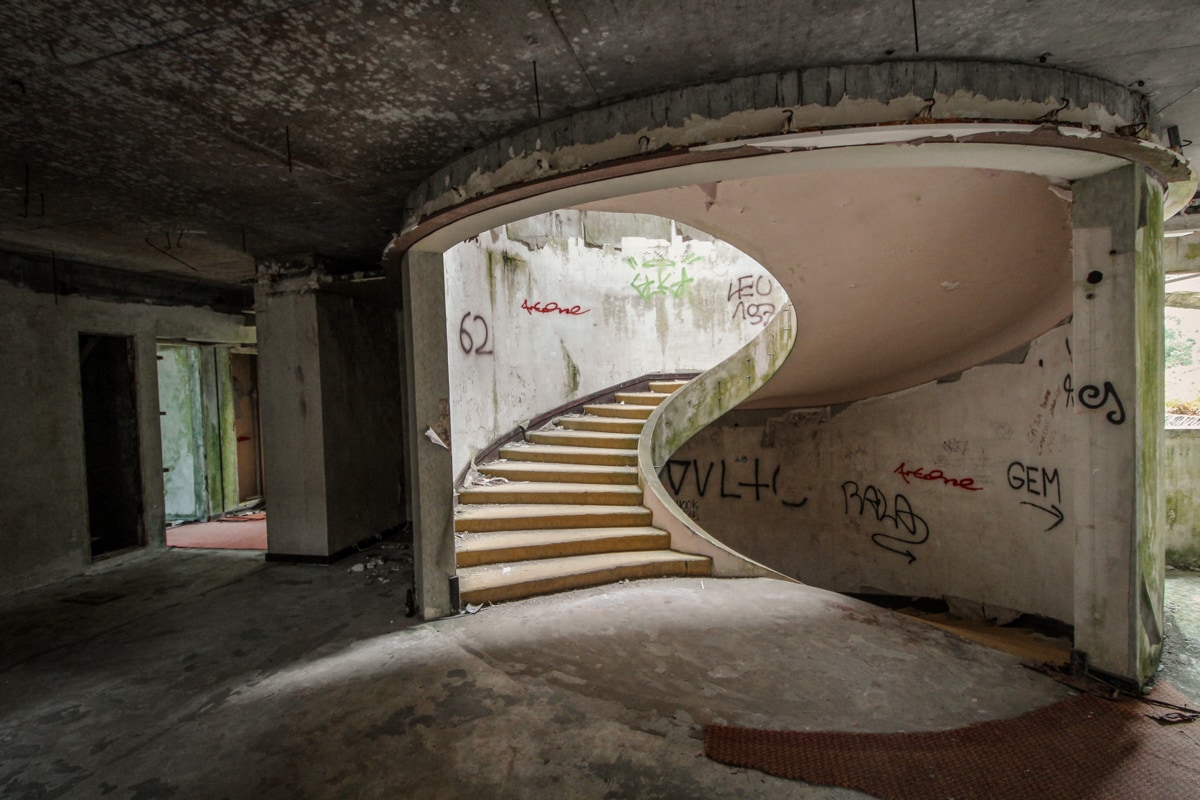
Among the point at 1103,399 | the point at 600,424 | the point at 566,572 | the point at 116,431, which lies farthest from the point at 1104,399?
the point at 116,431

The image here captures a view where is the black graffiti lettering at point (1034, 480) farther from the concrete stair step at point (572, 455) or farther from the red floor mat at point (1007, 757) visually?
the concrete stair step at point (572, 455)

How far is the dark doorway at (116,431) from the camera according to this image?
621 centimetres

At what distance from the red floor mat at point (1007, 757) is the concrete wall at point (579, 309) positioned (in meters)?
4.12

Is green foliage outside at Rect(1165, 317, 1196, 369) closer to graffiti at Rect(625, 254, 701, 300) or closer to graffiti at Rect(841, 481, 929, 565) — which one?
graffiti at Rect(841, 481, 929, 565)

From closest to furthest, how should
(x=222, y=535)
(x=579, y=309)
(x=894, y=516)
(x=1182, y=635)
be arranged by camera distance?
(x=1182, y=635), (x=894, y=516), (x=222, y=535), (x=579, y=309)

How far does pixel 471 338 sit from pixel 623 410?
2.22 meters

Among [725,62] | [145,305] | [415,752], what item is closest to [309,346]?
[145,305]

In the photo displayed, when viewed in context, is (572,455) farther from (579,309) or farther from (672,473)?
(672,473)

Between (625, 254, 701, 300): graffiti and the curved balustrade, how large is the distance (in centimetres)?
259

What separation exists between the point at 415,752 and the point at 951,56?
12.4 ft

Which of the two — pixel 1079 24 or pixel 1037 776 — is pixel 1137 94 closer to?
pixel 1079 24

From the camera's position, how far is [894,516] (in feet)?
22.4

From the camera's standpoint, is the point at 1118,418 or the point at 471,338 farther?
the point at 471,338

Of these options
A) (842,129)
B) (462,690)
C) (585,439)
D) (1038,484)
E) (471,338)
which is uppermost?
(842,129)
